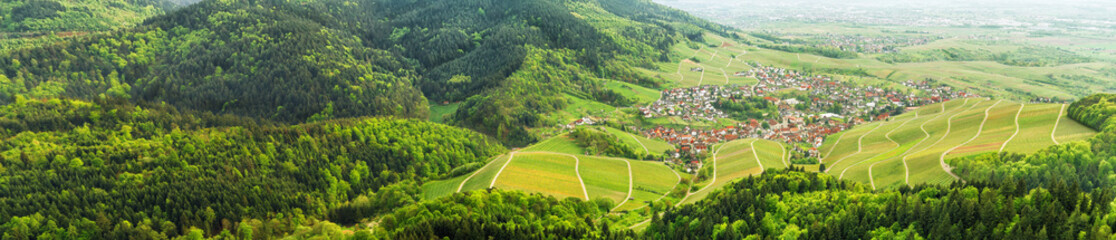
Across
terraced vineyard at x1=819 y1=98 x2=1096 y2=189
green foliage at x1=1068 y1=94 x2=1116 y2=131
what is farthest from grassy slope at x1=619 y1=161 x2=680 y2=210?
green foliage at x1=1068 y1=94 x2=1116 y2=131

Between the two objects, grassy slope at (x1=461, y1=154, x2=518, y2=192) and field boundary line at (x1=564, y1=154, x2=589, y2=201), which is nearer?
field boundary line at (x1=564, y1=154, x2=589, y2=201)

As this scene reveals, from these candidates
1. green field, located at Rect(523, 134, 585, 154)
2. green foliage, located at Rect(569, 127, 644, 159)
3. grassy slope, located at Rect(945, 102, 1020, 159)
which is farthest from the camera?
green field, located at Rect(523, 134, 585, 154)

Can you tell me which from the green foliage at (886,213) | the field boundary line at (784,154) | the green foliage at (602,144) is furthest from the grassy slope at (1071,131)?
the green foliage at (602,144)

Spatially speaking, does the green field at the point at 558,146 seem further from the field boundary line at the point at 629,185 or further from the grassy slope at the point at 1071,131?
the grassy slope at the point at 1071,131

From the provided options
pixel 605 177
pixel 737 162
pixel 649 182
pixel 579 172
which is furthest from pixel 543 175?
pixel 737 162

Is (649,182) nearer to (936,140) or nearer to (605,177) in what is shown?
(605,177)

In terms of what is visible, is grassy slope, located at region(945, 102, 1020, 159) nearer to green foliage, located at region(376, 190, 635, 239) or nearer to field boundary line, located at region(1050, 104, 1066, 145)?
field boundary line, located at region(1050, 104, 1066, 145)
